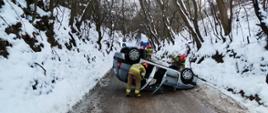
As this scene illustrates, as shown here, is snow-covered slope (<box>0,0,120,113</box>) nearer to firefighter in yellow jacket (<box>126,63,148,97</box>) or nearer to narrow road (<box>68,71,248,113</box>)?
narrow road (<box>68,71,248,113</box>)

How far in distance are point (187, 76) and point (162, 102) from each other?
2639mm

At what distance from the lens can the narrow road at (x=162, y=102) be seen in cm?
938

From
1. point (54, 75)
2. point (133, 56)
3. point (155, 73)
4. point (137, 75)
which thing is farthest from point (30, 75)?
point (155, 73)

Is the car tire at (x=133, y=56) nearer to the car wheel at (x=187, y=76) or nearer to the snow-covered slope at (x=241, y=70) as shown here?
the car wheel at (x=187, y=76)

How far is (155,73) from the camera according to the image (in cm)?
1249

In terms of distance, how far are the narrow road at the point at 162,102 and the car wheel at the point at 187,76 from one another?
0.45m

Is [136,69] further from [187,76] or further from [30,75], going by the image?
[30,75]

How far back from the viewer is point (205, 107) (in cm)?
962

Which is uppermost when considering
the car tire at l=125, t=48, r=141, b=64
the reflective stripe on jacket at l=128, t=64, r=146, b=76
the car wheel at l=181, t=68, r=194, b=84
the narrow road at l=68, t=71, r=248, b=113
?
the car tire at l=125, t=48, r=141, b=64

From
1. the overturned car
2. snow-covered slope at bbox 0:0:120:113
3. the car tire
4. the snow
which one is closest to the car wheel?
the overturned car

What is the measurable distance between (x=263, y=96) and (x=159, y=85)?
3.91 metres

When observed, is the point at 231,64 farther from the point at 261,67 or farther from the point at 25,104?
the point at 25,104

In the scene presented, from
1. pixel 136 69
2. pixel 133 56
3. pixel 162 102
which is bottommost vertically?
pixel 162 102

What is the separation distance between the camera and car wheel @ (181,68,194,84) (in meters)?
12.9
